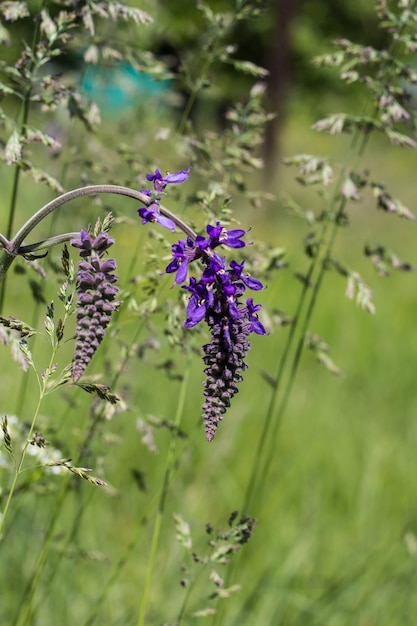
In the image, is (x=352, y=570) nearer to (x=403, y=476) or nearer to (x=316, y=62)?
(x=403, y=476)

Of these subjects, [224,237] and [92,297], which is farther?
[224,237]

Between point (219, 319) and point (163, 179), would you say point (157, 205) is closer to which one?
point (163, 179)

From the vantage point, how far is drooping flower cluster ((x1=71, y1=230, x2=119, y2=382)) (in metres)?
1.27

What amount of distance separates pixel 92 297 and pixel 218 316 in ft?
0.69

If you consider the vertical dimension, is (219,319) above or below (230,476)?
above

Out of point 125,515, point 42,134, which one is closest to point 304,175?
point 42,134

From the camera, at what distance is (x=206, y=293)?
1.33 metres

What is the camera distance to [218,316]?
1341 mm

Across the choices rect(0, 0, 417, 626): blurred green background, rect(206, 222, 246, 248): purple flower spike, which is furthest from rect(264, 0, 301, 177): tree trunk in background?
rect(206, 222, 246, 248): purple flower spike

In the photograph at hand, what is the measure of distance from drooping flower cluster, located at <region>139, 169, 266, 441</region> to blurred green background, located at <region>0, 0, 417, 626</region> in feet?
2.61

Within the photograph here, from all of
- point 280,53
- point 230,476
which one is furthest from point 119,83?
point 280,53

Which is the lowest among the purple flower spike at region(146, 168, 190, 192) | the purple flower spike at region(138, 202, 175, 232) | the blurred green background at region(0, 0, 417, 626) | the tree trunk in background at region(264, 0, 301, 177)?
the tree trunk in background at region(264, 0, 301, 177)

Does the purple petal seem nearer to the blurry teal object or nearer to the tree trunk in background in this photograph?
the blurry teal object

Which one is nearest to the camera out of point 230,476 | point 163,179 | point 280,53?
point 163,179
